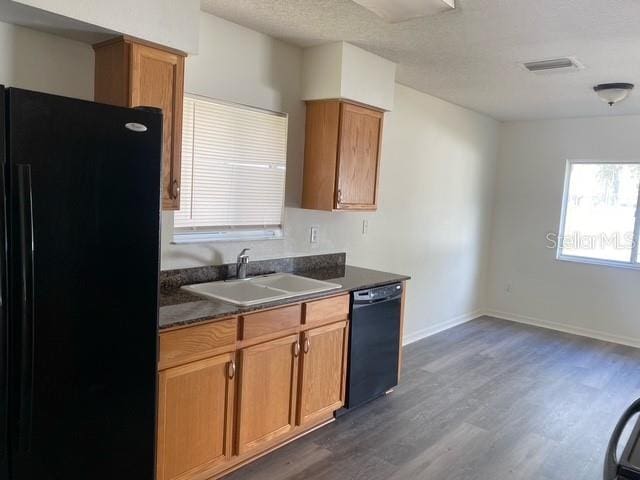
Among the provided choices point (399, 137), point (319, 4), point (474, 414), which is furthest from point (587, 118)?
point (319, 4)

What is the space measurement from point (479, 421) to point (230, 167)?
2368mm

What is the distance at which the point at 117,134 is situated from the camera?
1.73m

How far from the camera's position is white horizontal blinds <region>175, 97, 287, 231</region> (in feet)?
9.37

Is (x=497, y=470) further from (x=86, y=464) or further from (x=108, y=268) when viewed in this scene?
(x=108, y=268)

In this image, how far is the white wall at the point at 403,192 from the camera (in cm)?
299

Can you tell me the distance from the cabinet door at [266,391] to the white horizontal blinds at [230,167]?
0.88 metres

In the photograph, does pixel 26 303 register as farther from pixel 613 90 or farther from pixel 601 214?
pixel 601 214

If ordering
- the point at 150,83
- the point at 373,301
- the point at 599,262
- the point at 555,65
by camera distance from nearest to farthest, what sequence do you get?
the point at 150,83, the point at 373,301, the point at 555,65, the point at 599,262

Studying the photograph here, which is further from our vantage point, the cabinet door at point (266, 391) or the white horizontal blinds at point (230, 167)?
the white horizontal blinds at point (230, 167)

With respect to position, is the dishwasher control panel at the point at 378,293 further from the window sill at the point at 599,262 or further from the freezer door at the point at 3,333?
the window sill at the point at 599,262

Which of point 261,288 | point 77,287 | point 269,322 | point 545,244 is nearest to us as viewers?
point 77,287

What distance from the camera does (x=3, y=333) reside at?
1485mm

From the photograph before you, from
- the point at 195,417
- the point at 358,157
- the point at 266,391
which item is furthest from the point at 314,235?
the point at 195,417

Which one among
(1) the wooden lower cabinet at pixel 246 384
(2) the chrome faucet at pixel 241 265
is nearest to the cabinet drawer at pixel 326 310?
(1) the wooden lower cabinet at pixel 246 384
